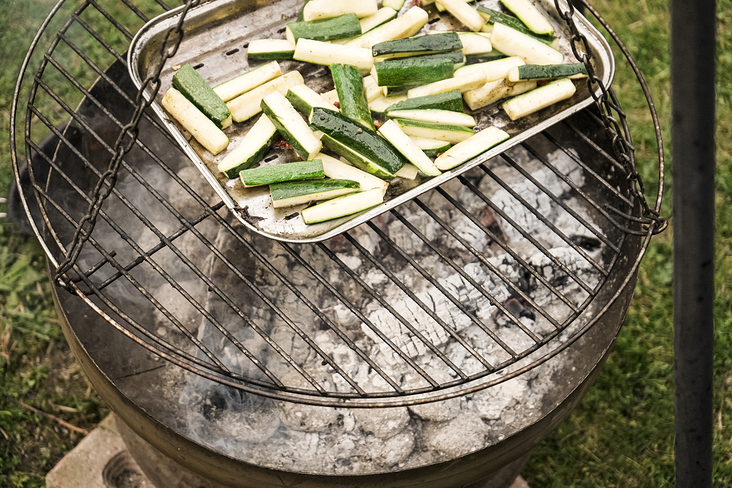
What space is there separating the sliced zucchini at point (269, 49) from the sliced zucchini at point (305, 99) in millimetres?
252

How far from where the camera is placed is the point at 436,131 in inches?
103

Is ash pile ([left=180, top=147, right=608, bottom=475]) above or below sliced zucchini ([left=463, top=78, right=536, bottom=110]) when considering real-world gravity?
below

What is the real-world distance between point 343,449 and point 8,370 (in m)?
2.27

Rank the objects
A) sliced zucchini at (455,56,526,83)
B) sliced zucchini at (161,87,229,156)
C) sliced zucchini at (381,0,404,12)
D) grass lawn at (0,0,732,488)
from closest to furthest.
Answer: sliced zucchini at (161,87,229,156) → sliced zucchini at (455,56,526,83) → sliced zucchini at (381,0,404,12) → grass lawn at (0,0,732,488)

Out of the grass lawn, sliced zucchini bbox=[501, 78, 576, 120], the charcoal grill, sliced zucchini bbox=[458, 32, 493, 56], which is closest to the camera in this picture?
the charcoal grill

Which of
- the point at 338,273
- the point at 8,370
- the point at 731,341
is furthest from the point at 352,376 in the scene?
the point at 731,341

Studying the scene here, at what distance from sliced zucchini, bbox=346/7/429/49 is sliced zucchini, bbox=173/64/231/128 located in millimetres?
685

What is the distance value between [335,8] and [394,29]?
0.96 ft

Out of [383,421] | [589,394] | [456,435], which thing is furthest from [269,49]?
[589,394]

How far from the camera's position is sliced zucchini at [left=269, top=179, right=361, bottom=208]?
2.41 m

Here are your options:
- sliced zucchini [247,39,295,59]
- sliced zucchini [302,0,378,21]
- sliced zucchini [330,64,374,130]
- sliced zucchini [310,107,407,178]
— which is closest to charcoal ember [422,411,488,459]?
sliced zucchini [310,107,407,178]

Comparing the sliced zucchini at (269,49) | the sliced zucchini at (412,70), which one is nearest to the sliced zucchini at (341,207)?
the sliced zucchini at (412,70)

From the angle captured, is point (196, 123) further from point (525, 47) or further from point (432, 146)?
point (525, 47)

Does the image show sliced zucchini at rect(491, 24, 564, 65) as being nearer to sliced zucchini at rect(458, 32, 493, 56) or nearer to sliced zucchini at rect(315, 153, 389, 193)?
sliced zucchini at rect(458, 32, 493, 56)
